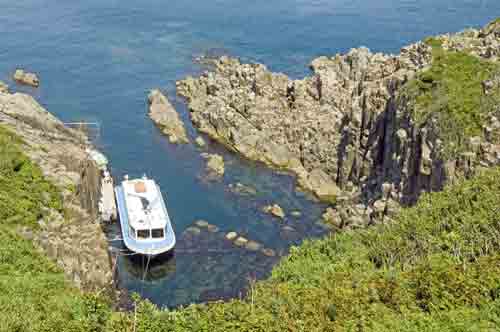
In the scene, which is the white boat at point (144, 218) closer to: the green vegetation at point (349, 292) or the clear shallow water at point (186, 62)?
the clear shallow water at point (186, 62)

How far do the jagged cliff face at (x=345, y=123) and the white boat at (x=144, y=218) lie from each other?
20084mm

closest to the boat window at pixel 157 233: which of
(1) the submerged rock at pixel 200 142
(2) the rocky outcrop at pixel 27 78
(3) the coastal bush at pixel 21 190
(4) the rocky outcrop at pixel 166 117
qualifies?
(3) the coastal bush at pixel 21 190

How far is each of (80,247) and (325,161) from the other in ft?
151

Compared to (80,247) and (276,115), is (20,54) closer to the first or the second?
(276,115)

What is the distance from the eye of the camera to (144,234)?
68.4 meters

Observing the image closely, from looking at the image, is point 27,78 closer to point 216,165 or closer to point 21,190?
point 216,165

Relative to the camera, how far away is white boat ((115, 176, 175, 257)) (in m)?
66.8

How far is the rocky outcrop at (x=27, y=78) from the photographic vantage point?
10925cm

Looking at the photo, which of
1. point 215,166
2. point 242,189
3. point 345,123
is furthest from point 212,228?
point 345,123

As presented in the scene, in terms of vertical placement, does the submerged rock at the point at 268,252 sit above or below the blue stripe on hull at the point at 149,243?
below

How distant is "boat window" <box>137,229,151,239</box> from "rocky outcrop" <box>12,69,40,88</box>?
52455 millimetres

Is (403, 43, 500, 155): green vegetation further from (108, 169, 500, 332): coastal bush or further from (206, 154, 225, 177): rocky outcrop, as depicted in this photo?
(206, 154, 225, 177): rocky outcrop

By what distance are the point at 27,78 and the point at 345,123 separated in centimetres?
5709

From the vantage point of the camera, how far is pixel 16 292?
34.3 metres
